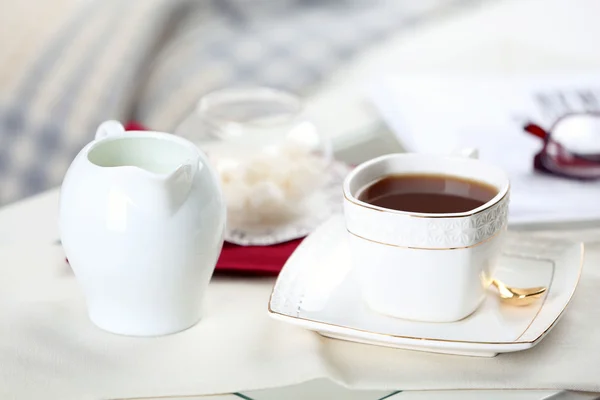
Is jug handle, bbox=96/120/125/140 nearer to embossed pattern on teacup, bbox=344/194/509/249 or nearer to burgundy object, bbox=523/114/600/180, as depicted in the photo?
embossed pattern on teacup, bbox=344/194/509/249

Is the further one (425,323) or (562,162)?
(562,162)

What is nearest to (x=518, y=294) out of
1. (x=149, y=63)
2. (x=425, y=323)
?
(x=425, y=323)

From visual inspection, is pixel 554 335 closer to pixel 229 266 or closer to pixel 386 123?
pixel 229 266

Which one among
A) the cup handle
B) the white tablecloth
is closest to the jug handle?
the white tablecloth

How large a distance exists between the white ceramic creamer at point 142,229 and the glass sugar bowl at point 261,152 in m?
0.13

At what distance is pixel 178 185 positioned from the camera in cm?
48

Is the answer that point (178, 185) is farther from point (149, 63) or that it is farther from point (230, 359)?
point (149, 63)

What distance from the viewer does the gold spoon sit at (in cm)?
52

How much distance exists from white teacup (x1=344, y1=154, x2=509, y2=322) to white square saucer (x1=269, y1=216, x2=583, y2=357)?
0.01 meters

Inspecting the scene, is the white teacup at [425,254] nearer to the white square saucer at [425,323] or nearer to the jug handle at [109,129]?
the white square saucer at [425,323]

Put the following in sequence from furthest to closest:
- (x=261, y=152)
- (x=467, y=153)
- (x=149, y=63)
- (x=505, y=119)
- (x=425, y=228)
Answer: (x=149, y=63) < (x=505, y=119) < (x=261, y=152) < (x=467, y=153) < (x=425, y=228)

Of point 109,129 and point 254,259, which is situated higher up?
point 109,129

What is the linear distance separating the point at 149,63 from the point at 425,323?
840 mm

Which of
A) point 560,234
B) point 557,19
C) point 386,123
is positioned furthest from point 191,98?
point 560,234
